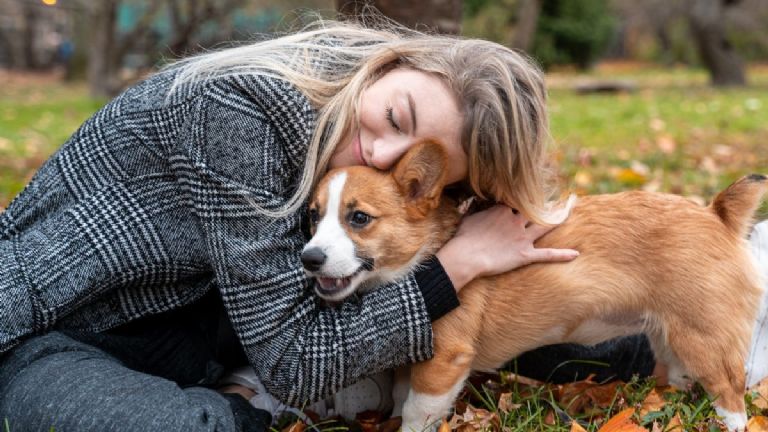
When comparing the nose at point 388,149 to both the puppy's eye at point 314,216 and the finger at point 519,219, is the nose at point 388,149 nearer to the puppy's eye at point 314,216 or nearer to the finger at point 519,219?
the puppy's eye at point 314,216

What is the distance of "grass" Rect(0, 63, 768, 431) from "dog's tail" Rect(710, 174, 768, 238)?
58 cm

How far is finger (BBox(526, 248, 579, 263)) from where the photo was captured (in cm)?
265

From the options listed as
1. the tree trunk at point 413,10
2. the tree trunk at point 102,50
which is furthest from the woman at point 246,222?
the tree trunk at point 102,50

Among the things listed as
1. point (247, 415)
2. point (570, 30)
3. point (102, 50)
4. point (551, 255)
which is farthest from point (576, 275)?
point (570, 30)

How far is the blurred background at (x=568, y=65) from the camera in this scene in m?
5.45

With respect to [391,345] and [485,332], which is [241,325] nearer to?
[391,345]

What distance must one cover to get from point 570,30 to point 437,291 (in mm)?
21167

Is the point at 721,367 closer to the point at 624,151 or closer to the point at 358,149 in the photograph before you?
the point at 358,149

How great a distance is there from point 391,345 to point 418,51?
935 mm

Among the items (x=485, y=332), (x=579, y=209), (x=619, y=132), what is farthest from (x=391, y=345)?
(x=619, y=132)

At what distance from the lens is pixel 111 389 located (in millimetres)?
2264

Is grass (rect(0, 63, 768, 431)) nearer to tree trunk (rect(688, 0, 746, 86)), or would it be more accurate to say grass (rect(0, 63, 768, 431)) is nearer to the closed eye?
the closed eye

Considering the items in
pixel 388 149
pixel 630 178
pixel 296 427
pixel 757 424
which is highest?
pixel 388 149

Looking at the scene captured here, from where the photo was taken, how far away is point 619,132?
8.30 m
